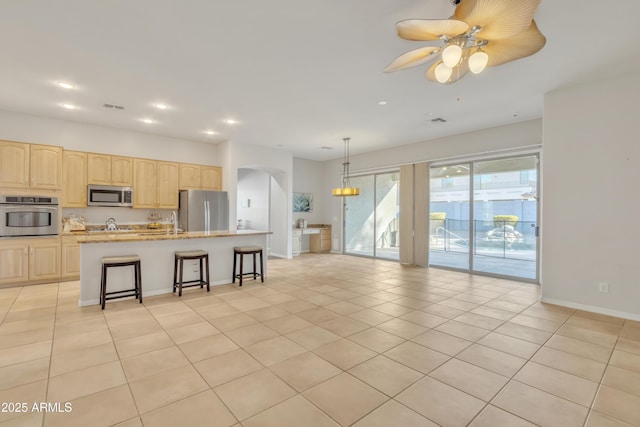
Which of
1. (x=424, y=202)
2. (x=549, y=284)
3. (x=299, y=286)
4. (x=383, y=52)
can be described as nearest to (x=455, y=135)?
(x=424, y=202)

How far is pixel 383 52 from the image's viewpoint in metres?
3.30

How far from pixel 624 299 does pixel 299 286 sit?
14.8 feet

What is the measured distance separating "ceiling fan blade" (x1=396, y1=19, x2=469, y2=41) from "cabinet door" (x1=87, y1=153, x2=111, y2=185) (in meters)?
6.32

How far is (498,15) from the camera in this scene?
6.56 ft

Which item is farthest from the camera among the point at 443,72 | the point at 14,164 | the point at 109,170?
the point at 109,170

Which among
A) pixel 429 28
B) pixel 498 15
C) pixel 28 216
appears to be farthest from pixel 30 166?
pixel 498 15

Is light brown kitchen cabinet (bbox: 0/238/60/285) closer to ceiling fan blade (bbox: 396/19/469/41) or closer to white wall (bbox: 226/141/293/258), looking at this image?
white wall (bbox: 226/141/293/258)

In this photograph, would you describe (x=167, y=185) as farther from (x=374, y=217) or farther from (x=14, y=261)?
(x=374, y=217)

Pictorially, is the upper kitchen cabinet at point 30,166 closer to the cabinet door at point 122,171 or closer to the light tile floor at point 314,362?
the cabinet door at point 122,171

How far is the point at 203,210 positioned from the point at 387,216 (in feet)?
16.1

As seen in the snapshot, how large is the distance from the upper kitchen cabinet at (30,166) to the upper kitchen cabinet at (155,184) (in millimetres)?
1281

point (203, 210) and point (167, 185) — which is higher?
point (167, 185)

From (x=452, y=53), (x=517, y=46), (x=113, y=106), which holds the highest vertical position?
(x=113, y=106)

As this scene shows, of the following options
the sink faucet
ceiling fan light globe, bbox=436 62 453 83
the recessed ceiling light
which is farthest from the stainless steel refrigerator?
ceiling fan light globe, bbox=436 62 453 83
